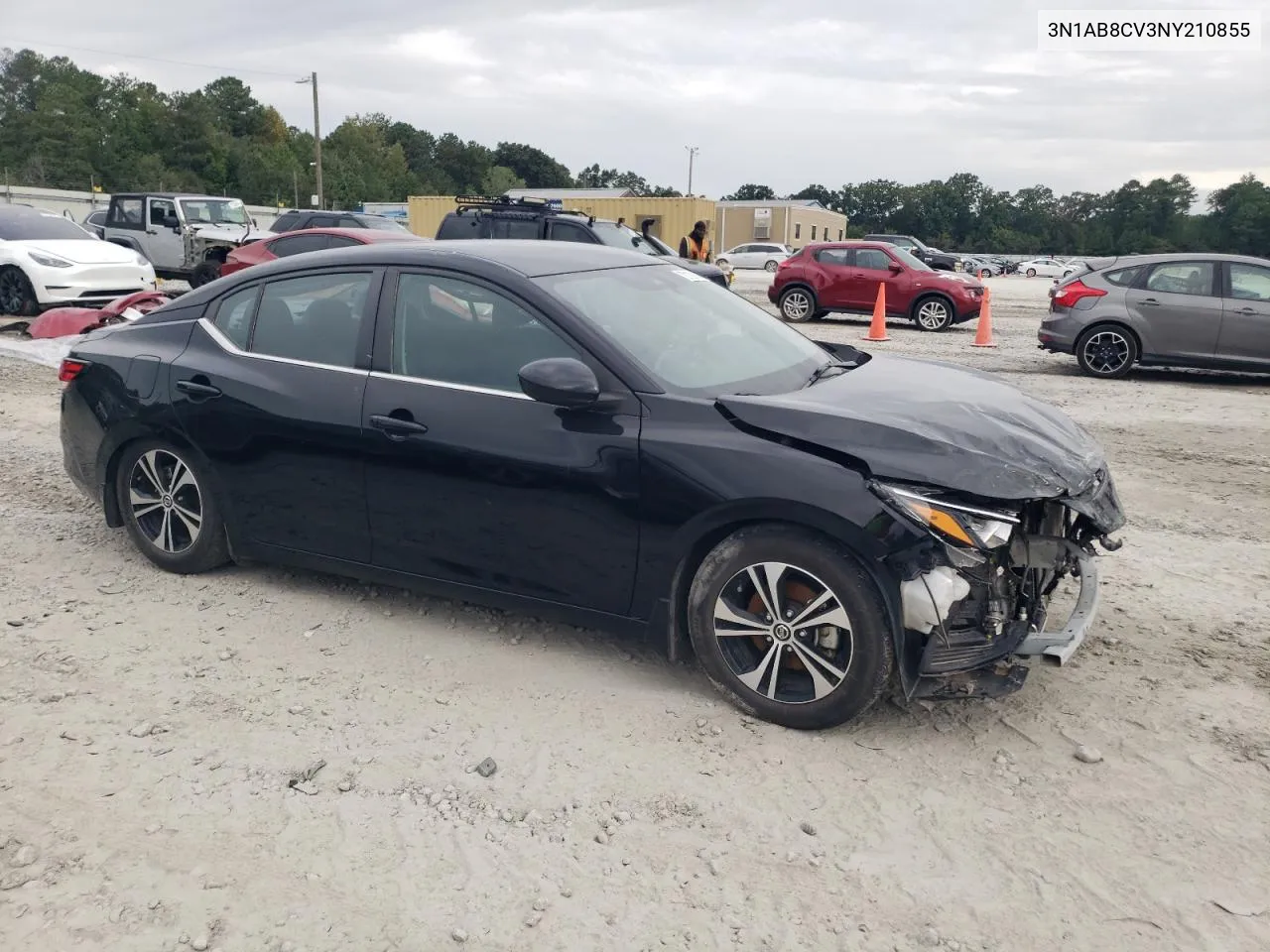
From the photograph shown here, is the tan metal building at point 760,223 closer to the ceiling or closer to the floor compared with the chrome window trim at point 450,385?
closer to the ceiling

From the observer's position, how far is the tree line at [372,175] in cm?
7175

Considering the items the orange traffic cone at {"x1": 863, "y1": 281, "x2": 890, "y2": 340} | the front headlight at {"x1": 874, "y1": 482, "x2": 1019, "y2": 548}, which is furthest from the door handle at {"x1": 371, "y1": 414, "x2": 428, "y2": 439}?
the orange traffic cone at {"x1": 863, "y1": 281, "x2": 890, "y2": 340}

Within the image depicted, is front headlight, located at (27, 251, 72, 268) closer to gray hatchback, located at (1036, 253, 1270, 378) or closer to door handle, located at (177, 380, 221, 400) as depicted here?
door handle, located at (177, 380, 221, 400)

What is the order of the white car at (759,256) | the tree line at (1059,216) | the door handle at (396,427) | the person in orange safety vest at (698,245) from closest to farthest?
the door handle at (396,427) → the person in orange safety vest at (698,245) → the white car at (759,256) → the tree line at (1059,216)

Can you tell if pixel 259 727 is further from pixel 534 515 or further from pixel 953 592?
pixel 953 592

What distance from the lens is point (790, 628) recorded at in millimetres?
3541

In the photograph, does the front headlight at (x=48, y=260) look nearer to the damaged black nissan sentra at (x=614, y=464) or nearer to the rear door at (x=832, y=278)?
the damaged black nissan sentra at (x=614, y=464)

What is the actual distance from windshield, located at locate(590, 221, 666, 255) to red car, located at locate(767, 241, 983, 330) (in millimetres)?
4423

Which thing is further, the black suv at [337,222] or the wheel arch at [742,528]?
the black suv at [337,222]

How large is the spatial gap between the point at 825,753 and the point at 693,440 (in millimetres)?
1151

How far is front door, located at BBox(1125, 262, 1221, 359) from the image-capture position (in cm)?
1171

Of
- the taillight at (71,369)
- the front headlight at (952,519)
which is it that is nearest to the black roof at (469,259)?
the taillight at (71,369)

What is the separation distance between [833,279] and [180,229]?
11979 mm

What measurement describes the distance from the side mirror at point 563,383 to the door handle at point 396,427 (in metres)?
0.57
